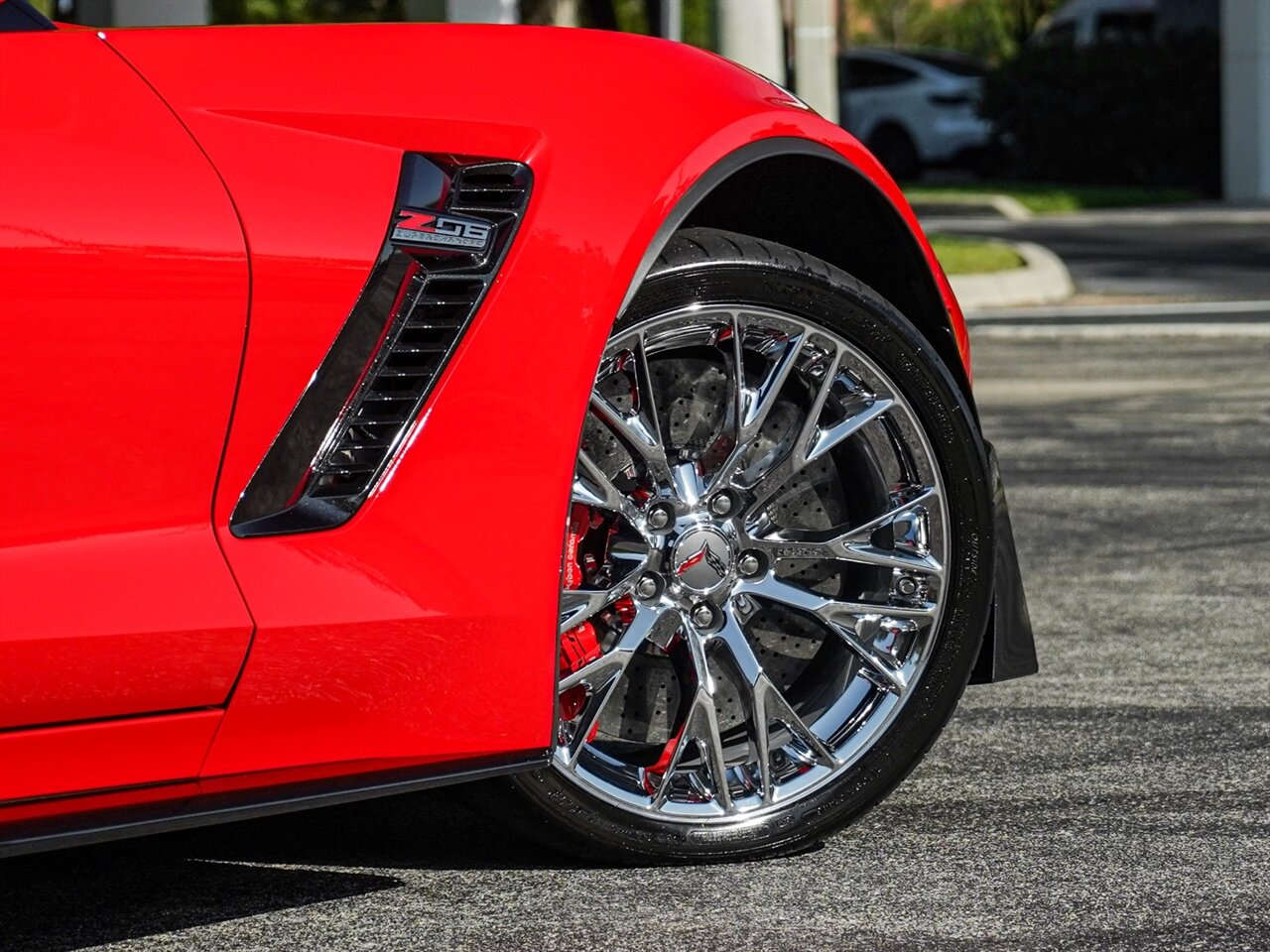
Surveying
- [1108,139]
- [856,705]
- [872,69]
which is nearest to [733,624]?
[856,705]

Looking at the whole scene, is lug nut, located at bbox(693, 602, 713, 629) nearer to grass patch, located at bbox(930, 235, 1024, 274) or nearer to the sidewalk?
the sidewalk

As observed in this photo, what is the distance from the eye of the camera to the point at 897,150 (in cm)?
2662

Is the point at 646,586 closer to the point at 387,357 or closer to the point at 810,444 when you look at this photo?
the point at 810,444

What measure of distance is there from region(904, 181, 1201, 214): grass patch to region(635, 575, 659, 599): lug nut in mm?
18012

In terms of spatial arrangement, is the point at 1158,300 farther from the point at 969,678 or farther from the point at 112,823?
the point at 112,823

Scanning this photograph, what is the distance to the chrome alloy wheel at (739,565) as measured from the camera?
2768 mm

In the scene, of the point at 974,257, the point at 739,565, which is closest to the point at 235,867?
the point at 739,565

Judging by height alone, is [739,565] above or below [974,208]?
above

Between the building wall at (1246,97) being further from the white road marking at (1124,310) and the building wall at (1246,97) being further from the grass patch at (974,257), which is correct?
the white road marking at (1124,310)

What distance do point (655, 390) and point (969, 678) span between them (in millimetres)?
656

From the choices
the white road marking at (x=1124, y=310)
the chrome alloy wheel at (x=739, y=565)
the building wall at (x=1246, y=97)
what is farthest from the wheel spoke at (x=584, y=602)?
the building wall at (x=1246, y=97)

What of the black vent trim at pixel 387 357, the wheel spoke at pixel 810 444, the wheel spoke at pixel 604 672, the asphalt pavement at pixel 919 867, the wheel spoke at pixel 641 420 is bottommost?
the asphalt pavement at pixel 919 867

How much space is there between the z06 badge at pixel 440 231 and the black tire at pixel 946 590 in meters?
0.32

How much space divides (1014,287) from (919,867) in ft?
33.7
